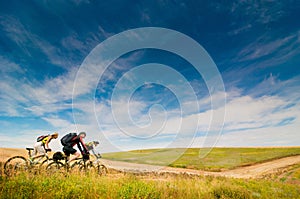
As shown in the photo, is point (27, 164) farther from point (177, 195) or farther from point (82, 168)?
point (177, 195)

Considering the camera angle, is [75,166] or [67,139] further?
[75,166]

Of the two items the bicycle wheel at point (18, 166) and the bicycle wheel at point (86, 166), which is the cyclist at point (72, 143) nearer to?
the bicycle wheel at point (86, 166)

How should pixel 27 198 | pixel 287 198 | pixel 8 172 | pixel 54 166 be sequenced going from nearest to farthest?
pixel 27 198
pixel 8 172
pixel 54 166
pixel 287 198

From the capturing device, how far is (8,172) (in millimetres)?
9133

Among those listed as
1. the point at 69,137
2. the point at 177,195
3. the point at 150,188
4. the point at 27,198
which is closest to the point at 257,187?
the point at 177,195

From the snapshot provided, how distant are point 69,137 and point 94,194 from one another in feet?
16.7

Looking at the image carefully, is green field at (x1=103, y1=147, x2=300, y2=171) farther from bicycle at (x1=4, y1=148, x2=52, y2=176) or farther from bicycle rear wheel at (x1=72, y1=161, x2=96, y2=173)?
bicycle at (x1=4, y1=148, x2=52, y2=176)

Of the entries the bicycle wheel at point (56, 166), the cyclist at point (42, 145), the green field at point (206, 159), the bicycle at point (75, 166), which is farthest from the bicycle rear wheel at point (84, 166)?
the green field at point (206, 159)

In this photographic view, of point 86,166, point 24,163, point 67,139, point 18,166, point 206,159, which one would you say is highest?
point 67,139

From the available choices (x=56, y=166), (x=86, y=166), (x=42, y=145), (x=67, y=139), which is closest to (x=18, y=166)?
(x=42, y=145)

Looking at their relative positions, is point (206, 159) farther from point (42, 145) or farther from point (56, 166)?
point (42, 145)

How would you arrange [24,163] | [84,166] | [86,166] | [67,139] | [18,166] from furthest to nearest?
[86,166] < [84,166] < [67,139] < [24,163] < [18,166]

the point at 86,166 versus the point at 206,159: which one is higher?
the point at 86,166

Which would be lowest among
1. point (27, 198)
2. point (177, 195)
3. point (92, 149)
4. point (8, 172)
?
point (177, 195)
